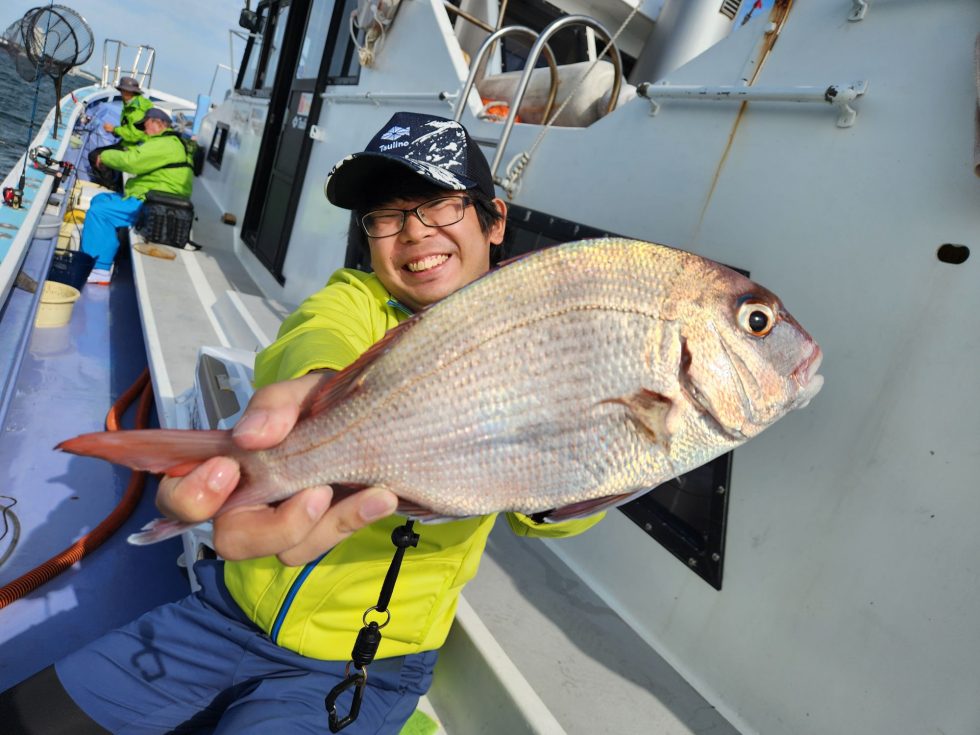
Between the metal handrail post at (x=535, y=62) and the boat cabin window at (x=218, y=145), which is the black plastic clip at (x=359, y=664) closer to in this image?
the metal handrail post at (x=535, y=62)

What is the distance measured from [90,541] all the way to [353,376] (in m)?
2.47

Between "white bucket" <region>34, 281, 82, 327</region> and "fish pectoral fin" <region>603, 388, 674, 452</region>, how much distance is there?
207 inches

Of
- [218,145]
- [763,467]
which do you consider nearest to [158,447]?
[763,467]

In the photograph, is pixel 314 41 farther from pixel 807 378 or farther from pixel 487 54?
pixel 807 378

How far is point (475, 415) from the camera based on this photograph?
1.07 m

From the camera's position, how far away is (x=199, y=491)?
99 cm

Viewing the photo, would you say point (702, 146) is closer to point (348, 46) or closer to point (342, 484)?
point (342, 484)

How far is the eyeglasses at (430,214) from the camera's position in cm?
161

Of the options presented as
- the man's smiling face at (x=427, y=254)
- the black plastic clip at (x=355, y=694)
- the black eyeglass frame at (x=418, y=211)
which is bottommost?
the black plastic clip at (x=355, y=694)

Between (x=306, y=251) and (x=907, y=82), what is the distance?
4893 mm

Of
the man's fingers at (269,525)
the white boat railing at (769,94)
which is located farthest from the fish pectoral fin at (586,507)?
the white boat railing at (769,94)

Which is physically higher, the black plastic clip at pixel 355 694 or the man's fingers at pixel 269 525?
the man's fingers at pixel 269 525

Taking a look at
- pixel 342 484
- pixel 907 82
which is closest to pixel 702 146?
pixel 907 82

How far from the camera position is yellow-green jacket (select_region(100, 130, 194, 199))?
7.57 m
